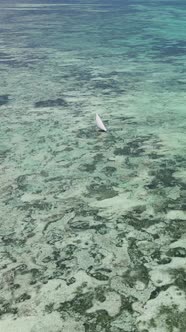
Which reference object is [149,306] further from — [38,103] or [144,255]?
[38,103]

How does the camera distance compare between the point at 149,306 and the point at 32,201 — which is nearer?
the point at 149,306

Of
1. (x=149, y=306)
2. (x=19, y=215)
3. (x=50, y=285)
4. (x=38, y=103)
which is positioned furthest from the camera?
(x=38, y=103)

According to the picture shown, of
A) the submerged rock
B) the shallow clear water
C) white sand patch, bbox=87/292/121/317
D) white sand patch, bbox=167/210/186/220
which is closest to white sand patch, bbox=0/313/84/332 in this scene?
the shallow clear water

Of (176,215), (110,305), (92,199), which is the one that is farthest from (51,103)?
(110,305)

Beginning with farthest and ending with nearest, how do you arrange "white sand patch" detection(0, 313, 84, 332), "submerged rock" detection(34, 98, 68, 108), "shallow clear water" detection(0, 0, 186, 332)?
"submerged rock" detection(34, 98, 68, 108)
"shallow clear water" detection(0, 0, 186, 332)
"white sand patch" detection(0, 313, 84, 332)

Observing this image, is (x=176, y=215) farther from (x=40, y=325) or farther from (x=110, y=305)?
(x=40, y=325)

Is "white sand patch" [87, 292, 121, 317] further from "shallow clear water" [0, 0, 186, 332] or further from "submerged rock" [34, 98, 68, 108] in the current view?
"submerged rock" [34, 98, 68, 108]

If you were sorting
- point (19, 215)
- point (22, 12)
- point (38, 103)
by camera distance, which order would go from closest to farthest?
point (19, 215), point (38, 103), point (22, 12)

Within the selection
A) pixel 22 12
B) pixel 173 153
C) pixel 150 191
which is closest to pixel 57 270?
pixel 150 191

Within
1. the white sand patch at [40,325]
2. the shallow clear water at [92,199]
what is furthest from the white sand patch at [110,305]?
the white sand patch at [40,325]
